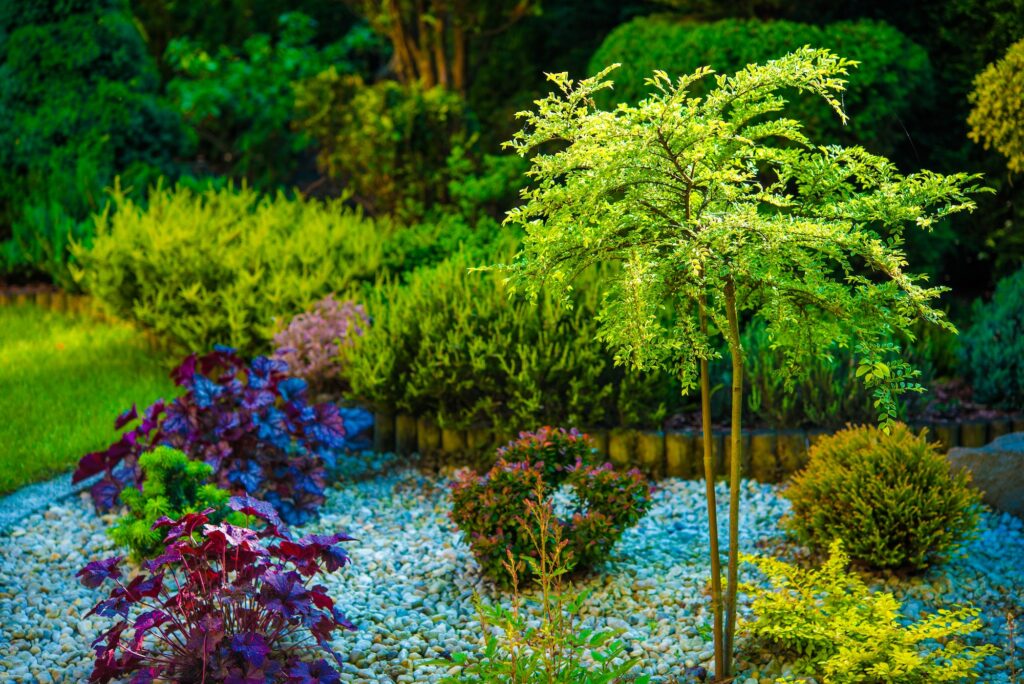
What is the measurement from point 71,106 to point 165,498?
20.4ft

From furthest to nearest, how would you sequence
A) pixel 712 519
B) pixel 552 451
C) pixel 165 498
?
pixel 552 451, pixel 165 498, pixel 712 519

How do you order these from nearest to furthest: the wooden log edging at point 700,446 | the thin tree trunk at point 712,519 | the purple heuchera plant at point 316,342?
the thin tree trunk at point 712,519 < the wooden log edging at point 700,446 < the purple heuchera plant at point 316,342

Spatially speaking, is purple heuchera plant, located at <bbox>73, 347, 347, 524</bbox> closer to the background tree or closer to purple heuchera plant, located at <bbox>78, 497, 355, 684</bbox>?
purple heuchera plant, located at <bbox>78, 497, 355, 684</bbox>

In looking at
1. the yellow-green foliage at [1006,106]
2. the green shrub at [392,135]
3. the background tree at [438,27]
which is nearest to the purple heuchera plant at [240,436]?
the green shrub at [392,135]

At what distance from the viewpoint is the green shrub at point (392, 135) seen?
9.27m

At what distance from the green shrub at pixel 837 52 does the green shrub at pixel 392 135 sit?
1.88 m

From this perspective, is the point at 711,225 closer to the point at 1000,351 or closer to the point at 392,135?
the point at 1000,351

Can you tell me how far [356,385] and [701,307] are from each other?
9.93ft

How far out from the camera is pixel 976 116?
269 inches

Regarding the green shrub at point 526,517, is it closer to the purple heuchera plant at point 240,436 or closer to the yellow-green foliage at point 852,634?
the yellow-green foliage at point 852,634

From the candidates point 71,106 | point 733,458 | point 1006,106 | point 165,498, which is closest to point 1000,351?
point 1006,106

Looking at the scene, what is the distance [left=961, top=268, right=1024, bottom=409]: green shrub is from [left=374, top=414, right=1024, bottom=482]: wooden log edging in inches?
9.5

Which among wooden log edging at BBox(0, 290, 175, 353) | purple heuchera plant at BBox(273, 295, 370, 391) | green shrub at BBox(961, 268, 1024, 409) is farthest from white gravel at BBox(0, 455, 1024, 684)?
wooden log edging at BBox(0, 290, 175, 353)

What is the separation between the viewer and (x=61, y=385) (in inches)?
266
